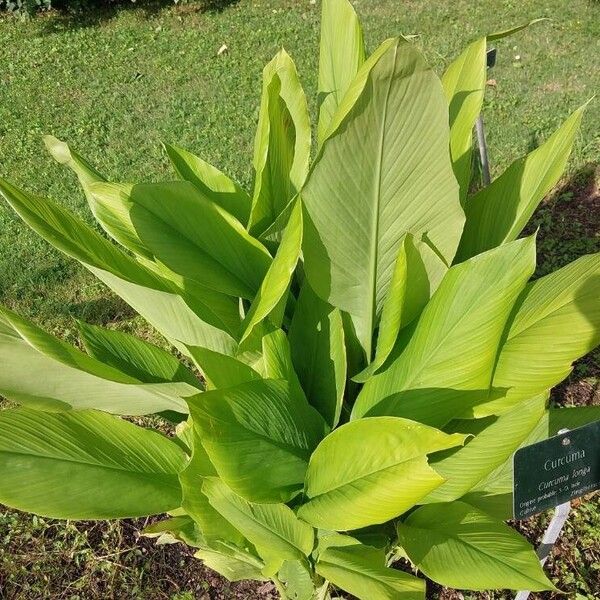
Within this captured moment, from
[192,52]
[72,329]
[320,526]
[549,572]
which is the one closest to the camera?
[320,526]

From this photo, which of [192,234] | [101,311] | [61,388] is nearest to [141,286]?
[192,234]

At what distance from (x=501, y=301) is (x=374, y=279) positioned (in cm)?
24

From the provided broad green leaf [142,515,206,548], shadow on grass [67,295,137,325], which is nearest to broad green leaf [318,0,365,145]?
broad green leaf [142,515,206,548]

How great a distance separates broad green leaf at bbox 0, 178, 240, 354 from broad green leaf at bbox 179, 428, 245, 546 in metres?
0.29

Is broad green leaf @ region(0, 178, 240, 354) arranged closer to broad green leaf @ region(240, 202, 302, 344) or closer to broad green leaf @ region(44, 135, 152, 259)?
broad green leaf @ region(44, 135, 152, 259)

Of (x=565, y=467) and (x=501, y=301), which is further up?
(x=501, y=301)

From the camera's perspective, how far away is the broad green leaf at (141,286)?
106 centimetres

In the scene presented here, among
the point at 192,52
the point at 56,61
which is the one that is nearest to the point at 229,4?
the point at 192,52

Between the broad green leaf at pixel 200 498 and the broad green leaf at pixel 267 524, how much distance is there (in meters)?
0.04

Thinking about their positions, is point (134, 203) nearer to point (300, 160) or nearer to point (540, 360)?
point (300, 160)

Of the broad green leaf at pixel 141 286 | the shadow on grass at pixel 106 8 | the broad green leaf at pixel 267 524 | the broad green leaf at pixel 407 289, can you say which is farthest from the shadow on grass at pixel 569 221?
the shadow on grass at pixel 106 8

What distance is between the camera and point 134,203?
1.17 m

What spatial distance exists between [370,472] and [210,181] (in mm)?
744

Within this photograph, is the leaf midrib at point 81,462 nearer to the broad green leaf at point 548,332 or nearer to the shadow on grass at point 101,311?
the broad green leaf at point 548,332
